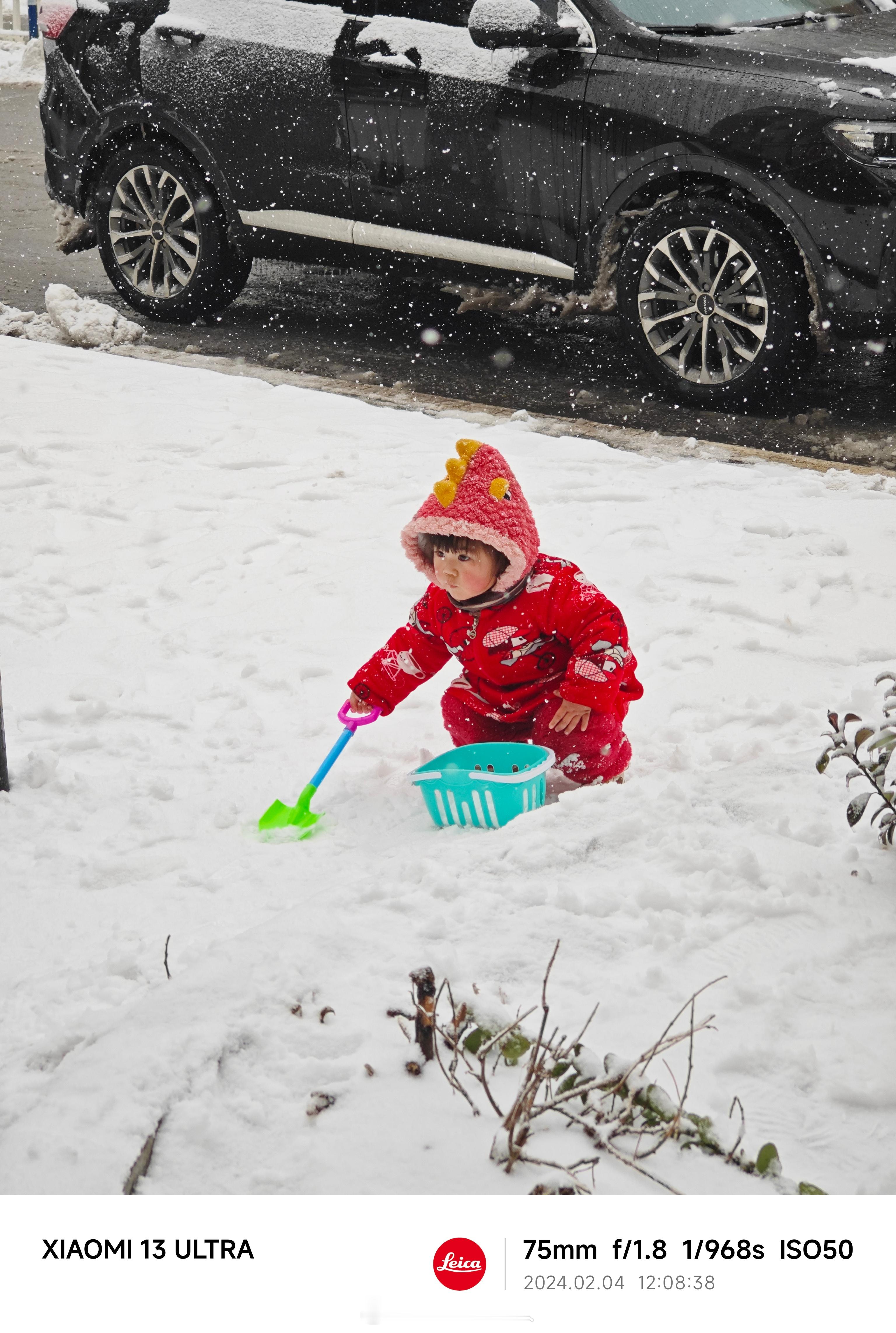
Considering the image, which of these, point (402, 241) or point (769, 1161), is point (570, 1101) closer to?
point (769, 1161)

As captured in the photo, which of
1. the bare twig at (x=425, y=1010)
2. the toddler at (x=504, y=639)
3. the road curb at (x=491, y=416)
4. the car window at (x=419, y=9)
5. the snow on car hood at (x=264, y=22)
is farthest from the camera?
the snow on car hood at (x=264, y=22)

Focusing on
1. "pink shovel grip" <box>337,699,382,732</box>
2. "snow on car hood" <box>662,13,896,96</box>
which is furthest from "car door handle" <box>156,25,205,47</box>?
"pink shovel grip" <box>337,699,382,732</box>

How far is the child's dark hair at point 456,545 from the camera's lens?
286 centimetres

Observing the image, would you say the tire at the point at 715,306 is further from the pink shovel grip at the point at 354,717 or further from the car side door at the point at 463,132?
the pink shovel grip at the point at 354,717

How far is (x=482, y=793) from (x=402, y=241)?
406 cm

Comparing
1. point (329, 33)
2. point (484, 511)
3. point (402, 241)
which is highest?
point (329, 33)

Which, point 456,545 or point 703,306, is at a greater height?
point 703,306

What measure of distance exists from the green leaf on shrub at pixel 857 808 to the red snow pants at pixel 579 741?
793 mm

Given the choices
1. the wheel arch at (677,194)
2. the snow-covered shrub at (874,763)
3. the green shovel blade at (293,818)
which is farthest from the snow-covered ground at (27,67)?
the snow-covered shrub at (874,763)

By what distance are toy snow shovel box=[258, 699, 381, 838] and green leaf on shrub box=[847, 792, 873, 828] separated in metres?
1.20

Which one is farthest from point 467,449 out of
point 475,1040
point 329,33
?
point 329,33

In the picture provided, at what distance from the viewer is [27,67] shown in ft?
54.8
